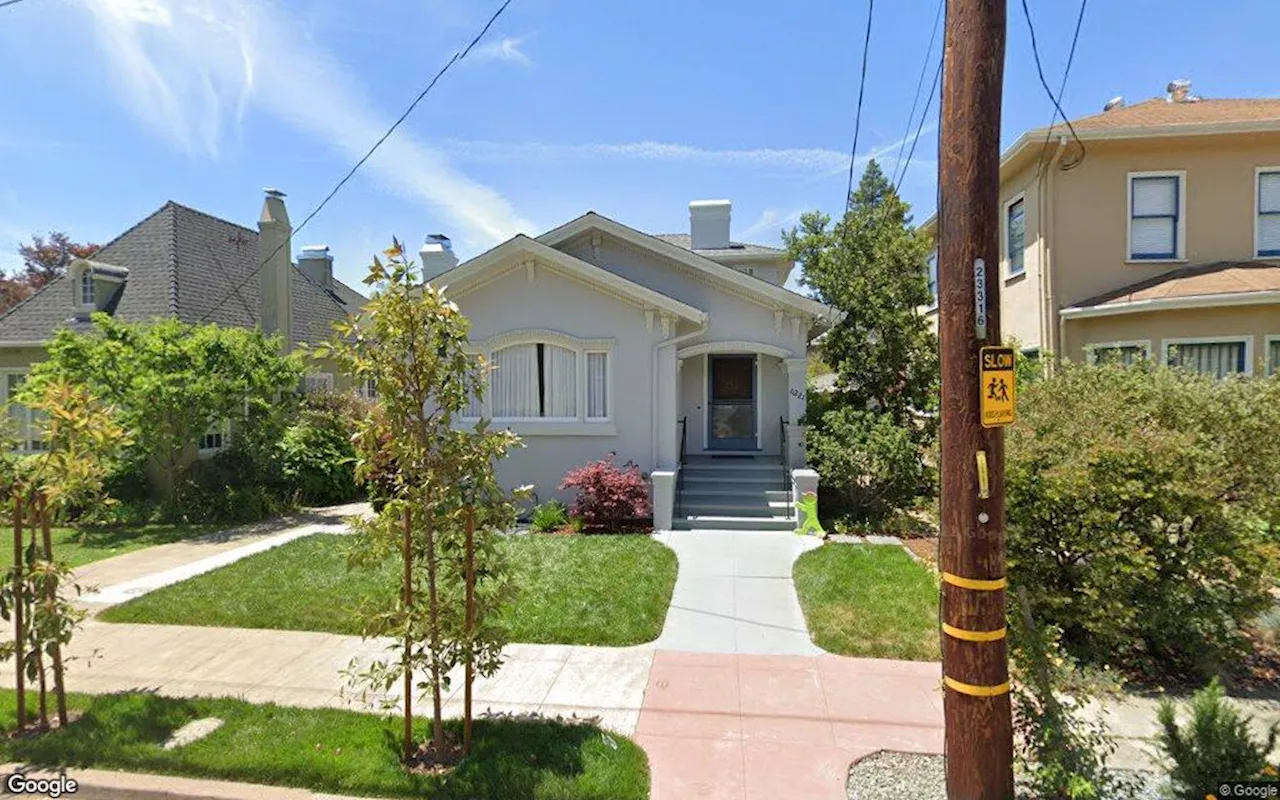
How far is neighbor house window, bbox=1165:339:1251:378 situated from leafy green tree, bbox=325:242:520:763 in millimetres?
12334

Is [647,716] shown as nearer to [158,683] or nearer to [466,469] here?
[466,469]

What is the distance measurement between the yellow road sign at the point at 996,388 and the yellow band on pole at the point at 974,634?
1.05 metres

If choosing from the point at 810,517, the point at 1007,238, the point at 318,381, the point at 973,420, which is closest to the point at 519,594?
the point at 973,420

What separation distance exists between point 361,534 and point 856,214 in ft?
40.7

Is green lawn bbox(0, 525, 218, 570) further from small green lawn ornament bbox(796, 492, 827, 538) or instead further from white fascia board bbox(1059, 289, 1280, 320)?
white fascia board bbox(1059, 289, 1280, 320)

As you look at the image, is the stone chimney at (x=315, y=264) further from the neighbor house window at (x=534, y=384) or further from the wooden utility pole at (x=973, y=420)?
the wooden utility pole at (x=973, y=420)

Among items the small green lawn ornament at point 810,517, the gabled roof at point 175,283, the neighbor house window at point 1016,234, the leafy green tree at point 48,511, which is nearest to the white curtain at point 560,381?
the small green lawn ornament at point 810,517

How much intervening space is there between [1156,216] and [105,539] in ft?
65.7

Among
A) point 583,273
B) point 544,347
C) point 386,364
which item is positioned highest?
point 583,273

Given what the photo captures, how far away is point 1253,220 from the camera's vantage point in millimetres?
12062

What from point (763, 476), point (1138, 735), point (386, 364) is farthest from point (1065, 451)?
point (763, 476)

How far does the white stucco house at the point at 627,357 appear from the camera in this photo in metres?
11.2

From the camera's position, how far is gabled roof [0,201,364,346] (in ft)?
51.7

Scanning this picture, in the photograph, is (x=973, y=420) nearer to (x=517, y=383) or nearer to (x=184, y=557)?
(x=517, y=383)
